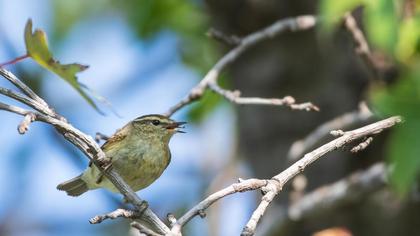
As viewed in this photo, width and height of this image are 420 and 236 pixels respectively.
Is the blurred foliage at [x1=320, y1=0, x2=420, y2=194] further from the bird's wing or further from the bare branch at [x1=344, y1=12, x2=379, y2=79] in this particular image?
the bird's wing

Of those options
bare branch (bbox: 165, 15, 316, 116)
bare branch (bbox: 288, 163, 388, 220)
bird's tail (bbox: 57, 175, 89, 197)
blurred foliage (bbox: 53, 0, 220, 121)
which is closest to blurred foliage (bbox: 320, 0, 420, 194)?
bare branch (bbox: 288, 163, 388, 220)

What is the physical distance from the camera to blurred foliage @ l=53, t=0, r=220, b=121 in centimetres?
767

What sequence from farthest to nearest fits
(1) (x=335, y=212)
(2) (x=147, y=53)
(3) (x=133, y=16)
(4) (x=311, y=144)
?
(2) (x=147, y=53)
(3) (x=133, y=16)
(1) (x=335, y=212)
(4) (x=311, y=144)

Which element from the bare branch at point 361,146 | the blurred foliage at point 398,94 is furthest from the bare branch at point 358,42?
the bare branch at point 361,146

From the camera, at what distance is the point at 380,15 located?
362 cm

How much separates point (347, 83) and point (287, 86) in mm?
507

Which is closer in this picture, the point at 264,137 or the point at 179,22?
the point at 264,137

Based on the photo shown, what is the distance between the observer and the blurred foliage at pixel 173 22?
7.67 m

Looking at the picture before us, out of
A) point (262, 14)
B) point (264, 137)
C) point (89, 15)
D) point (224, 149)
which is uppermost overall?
point (89, 15)

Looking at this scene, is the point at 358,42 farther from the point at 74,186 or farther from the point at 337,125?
the point at 74,186

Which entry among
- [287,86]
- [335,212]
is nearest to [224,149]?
[287,86]

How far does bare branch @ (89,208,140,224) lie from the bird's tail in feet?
9.12

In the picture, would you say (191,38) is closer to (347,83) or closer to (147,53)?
(147,53)

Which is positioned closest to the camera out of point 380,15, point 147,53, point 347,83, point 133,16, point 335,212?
point 380,15
